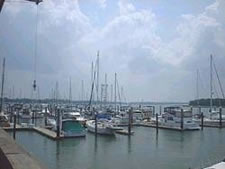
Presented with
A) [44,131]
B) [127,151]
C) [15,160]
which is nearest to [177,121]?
[44,131]

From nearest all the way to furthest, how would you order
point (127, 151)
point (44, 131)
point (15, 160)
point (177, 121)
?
point (15, 160) → point (127, 151) → point (44, 131) → point (177, 121)

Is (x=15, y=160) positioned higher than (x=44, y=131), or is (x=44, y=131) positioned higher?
(x=15, y=160)

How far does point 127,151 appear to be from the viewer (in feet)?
127

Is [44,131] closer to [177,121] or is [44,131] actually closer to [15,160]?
[177,121]

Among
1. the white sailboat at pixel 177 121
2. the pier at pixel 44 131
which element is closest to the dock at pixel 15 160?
the pier at pixel 44 131

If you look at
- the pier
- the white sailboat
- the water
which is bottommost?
the water

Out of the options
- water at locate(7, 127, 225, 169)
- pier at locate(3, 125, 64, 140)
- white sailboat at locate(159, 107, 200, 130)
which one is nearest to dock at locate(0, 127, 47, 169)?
water at locate(7, 127, 225, 169)

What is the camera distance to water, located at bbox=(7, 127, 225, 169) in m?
31.2

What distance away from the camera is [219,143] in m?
46.2

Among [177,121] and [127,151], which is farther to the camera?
[177,121]

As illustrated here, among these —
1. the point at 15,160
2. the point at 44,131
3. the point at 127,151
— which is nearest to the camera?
the point at 15,160

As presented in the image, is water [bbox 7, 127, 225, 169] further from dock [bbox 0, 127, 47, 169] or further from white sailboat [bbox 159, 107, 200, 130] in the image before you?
dock [bbox 0, 127, 47, 169]

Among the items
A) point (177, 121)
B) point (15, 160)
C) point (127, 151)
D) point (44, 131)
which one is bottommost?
point (127, 151)

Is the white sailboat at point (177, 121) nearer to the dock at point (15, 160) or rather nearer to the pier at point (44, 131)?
the pier at point (44, 131)
